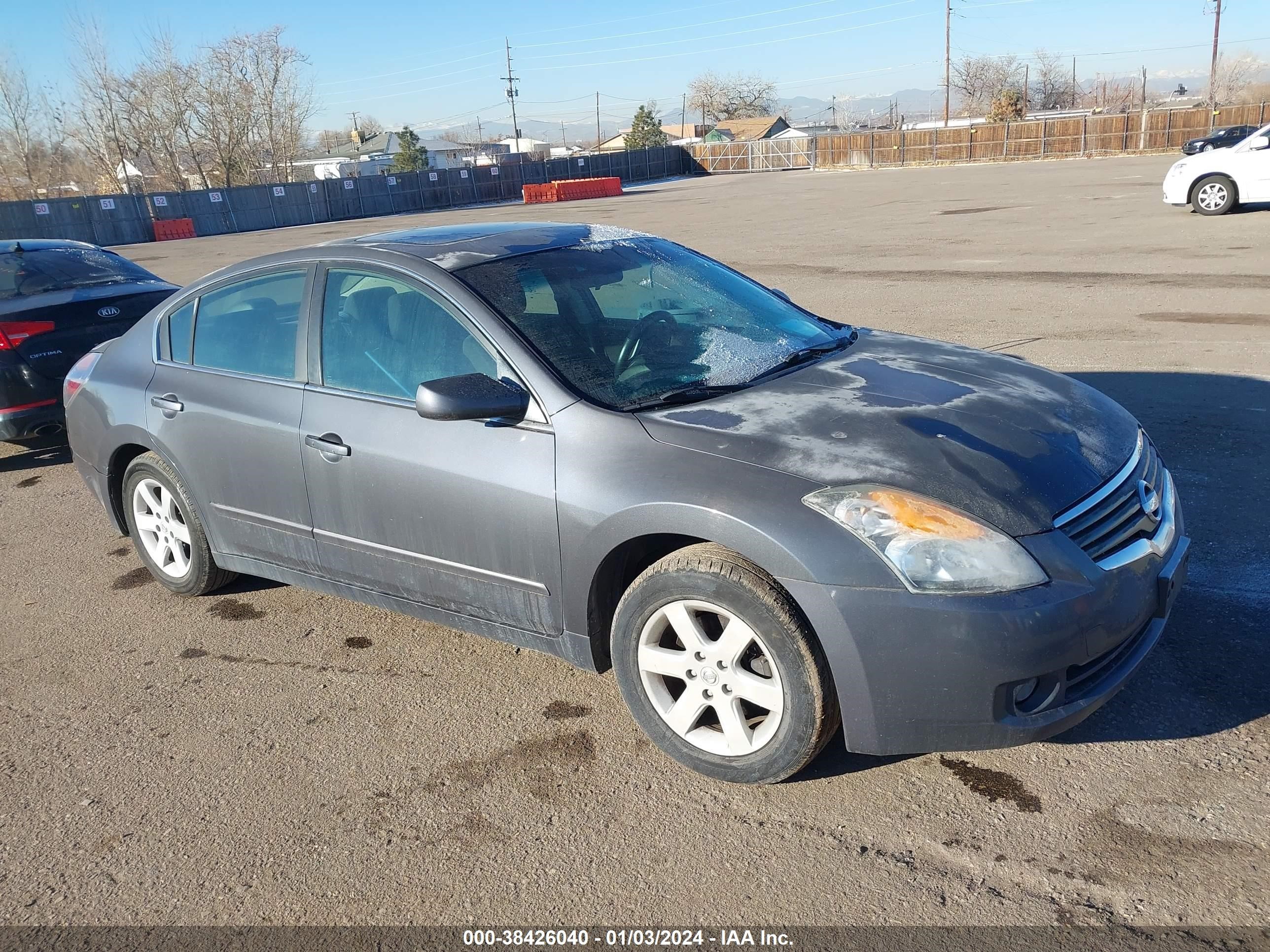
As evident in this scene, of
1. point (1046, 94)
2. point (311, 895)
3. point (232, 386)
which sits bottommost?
point (311, 895)

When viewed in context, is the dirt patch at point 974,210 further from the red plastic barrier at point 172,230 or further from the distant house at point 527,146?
the distant house at point 527,146

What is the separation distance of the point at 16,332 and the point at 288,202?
39387 millimetres

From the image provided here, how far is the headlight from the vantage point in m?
2.62

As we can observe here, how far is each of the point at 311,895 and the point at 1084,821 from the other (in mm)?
2139

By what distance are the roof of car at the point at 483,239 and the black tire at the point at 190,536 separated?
52.5 inches

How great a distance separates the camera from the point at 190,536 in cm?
457

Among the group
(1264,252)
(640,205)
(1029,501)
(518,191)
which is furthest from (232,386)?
(518,191)

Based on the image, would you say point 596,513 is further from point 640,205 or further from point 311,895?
point 640,205

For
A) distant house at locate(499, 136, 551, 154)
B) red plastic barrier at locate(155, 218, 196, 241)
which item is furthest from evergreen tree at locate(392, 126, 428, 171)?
red plastic barrier at locate(155, 218, 196, 241)

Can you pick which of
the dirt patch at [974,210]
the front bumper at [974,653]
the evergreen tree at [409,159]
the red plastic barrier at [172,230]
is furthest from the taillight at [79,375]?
the evergreen tree at [409,159]

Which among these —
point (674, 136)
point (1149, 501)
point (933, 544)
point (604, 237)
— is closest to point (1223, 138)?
point (604, 237)

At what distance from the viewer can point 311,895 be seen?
2.70m

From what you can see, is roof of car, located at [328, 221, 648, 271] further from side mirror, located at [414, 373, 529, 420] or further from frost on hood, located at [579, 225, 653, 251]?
side mirror, located at [414, 373, 529, 420]

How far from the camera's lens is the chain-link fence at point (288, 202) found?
36281mm
